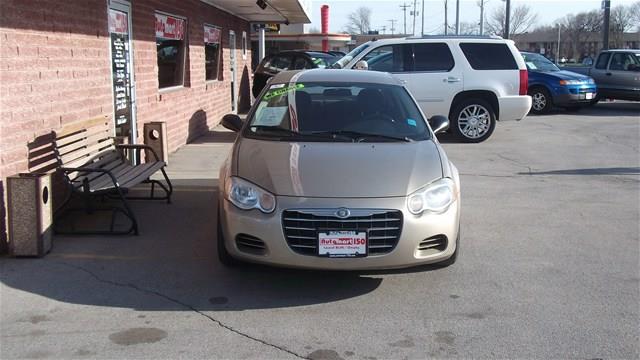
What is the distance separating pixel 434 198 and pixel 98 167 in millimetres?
3837

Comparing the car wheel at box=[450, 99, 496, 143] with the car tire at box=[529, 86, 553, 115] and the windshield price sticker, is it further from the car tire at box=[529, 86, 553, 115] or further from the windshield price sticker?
the windshield price sticker

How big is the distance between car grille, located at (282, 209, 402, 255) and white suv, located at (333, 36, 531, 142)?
27.7ft

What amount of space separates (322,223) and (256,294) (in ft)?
2.64

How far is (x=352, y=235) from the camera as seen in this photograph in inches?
181

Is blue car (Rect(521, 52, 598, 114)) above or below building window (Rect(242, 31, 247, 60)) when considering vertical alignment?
below

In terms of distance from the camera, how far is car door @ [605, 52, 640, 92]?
64.5ft

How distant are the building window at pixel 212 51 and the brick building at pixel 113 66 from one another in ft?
0.07

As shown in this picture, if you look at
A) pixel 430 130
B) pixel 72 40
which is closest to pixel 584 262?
pixel 430 130

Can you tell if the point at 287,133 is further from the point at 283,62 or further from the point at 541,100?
the point at 541,100

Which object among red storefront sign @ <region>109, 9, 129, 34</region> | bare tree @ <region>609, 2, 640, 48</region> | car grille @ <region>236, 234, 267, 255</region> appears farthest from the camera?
bare tree @ <region>609, 2, 640, 48</region>

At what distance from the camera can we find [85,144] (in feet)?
23.5

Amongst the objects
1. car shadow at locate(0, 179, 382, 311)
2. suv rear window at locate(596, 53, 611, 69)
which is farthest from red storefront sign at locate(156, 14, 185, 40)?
suv rear window at locate(596, 53, 611, 69)

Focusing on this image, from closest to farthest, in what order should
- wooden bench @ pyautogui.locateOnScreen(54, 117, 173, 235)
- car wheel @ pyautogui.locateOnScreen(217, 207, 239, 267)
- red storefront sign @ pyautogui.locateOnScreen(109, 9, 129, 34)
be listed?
car wheel @ pyautogui.locateOnScreen(217, 207, 239, 267) → wooden bench @ pyautogui.locateOnScreen(54, 117, 173, 235) → red storefront sign @ pyautogui.locateOnScreen(109, 9, 129, 34)

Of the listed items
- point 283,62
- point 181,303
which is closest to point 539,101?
point 283,62
